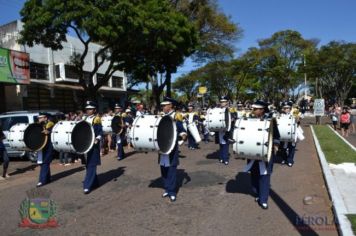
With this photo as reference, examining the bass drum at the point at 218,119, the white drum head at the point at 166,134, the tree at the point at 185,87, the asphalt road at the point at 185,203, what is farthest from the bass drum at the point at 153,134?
the tree at the point at 185,87

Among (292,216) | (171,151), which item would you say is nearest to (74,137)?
(171,151)

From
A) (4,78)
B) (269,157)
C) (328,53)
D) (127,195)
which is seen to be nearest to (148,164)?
(127,195)

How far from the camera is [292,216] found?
6441 mm

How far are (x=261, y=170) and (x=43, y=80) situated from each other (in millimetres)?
21268

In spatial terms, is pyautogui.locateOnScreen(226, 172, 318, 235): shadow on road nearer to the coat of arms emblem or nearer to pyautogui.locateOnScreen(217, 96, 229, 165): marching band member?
pyautogui.locateOnScreen(217, 96, 229, 165): marching band member

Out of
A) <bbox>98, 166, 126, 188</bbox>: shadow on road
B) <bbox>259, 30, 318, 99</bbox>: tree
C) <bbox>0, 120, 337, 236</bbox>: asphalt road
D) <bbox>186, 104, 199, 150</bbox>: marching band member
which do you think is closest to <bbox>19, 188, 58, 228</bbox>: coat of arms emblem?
<bbox>0, 120, 337, 236</bbox>: asphalt road

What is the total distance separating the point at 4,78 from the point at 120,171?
1097 cm

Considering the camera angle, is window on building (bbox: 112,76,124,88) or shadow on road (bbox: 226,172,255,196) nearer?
shadow on road (bbox: 226,172,255,196)

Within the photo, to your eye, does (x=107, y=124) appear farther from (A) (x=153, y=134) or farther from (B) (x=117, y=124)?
(A) (x=153, y=134)

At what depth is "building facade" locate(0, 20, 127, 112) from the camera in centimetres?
2327

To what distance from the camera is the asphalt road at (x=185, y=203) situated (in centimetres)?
610

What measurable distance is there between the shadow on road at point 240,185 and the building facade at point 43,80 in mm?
14857

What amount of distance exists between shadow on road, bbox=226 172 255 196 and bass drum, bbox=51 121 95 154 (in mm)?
3183

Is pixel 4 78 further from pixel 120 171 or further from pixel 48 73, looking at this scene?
pixel 120 171
